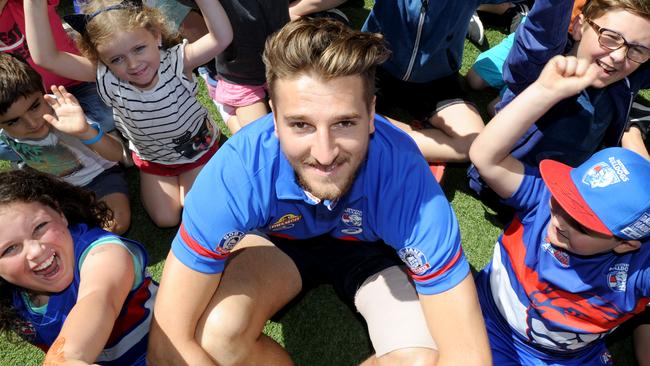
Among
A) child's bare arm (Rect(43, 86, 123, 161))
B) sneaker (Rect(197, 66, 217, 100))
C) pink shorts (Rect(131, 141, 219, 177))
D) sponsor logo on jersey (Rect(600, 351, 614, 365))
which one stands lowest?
pink shorts (Rect(131, 141, 219, 177))

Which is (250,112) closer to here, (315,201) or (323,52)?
(315,201)

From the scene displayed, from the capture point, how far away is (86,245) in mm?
2301

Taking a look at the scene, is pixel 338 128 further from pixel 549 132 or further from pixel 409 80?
pixel 409 80

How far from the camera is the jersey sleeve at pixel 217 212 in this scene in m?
2.18

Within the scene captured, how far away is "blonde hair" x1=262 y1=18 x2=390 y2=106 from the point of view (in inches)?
75.7

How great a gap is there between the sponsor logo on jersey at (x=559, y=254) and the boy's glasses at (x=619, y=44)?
3.28 ft

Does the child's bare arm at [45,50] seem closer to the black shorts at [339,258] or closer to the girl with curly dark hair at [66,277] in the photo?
the girl with curly dark hair at [66,277]

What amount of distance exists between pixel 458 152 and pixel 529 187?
1.14m

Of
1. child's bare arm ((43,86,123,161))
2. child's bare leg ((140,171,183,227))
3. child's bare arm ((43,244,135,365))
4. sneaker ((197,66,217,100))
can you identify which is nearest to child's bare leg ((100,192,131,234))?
child's bare leg ((140,171,183,227))

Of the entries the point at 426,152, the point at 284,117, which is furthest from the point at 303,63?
the point at 426,152

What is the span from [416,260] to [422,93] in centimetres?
165

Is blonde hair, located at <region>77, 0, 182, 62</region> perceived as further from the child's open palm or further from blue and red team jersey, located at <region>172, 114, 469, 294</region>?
blue and red team jersey, located at <region>172, 114, 469, 294</region>

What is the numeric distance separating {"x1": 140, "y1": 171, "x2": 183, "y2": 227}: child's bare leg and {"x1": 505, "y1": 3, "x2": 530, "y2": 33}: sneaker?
278 centimetres

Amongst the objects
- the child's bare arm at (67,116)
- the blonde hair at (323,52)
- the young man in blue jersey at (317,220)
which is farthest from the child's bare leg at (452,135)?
the child's bare arm at (67,116)
